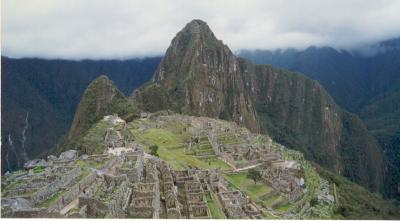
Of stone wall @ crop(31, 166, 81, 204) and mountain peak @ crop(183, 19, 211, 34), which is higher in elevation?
mountain peak @ crop(183, 19, 211, 34)

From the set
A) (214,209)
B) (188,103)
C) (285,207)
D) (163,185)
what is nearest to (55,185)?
(163,185)

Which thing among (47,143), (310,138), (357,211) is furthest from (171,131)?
(310,138)

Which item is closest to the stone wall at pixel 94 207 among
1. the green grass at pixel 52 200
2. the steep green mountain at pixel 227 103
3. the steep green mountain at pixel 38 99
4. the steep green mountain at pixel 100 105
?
the green grass at pixel 52 200

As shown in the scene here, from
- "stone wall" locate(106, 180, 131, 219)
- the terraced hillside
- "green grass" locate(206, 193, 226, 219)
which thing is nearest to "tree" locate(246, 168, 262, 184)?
the terraced hillside

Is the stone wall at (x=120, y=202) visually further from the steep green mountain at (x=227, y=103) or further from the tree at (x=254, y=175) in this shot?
the steep green mountain at (x=227, y=103)

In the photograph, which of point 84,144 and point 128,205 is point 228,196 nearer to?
point 128,205

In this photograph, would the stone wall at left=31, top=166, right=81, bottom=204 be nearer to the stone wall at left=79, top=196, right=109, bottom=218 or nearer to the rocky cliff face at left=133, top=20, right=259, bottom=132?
the stone wall at left=79, top=196, right=109, bottom=218
